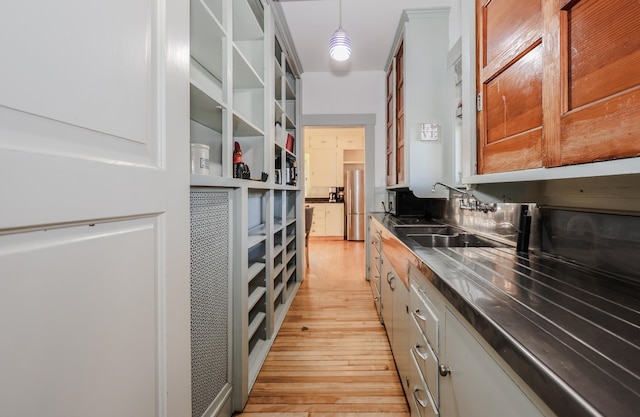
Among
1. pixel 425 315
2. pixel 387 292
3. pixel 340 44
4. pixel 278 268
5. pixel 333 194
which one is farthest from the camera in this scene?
pixel 333 194

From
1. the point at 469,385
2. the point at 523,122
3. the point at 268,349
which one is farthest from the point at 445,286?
the point at 268,349

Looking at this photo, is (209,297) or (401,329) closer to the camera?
(209,297)

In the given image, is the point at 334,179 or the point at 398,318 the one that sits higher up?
the point at 334,179

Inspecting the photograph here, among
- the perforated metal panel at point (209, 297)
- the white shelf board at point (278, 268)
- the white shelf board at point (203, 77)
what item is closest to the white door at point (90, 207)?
the perforated metal panel at point (209, 297)

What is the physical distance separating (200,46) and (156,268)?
48.7 inches

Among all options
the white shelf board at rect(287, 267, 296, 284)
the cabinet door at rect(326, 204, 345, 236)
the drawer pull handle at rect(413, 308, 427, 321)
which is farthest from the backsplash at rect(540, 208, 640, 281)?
the cabinet door at rect(326, 204, 345, 236)

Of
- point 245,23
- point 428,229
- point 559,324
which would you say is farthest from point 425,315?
point 245,23

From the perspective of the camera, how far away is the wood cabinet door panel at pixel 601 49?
0.51 meters

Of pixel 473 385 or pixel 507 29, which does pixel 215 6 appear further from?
pixel 473 385

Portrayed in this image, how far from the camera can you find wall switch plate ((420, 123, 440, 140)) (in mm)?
2270

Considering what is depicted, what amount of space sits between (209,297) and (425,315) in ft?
3.04

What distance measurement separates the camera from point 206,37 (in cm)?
129

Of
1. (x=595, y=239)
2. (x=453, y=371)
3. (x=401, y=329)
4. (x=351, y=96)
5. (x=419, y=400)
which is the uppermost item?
(x=351, y=96)

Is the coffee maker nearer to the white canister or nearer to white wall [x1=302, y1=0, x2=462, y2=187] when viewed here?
white wall [x1=302, y1=0, x2=462, y2=187]
